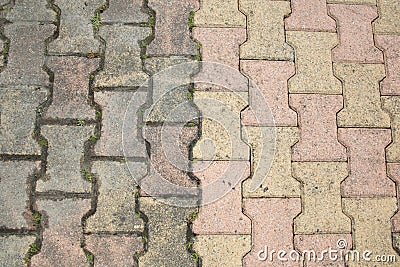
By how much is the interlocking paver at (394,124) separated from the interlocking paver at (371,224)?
0.23 metres

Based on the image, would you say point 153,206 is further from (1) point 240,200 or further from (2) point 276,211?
(2) point 276,211

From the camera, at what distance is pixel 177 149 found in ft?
8.01

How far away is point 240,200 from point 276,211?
191 mm

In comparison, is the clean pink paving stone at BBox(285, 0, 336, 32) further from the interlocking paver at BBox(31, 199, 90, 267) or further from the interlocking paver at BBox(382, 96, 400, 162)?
Result: the interlocking paver at BBox(31, 199, 90, 267)

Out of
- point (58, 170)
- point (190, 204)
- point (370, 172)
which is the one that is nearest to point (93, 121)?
point (58, 170)

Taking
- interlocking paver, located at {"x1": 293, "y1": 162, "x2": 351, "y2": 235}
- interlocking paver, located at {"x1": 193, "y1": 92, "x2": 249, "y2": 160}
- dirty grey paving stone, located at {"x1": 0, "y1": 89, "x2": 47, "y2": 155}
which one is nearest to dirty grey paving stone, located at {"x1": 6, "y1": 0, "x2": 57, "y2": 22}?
dirty grey paving stone, located at {"x1": 0, "y1": 89, "x2": 47, "y2": 155}

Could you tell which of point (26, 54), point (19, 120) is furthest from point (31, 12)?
point (19, 120)

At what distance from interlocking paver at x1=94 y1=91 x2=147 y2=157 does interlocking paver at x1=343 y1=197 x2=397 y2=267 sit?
1.13 metres

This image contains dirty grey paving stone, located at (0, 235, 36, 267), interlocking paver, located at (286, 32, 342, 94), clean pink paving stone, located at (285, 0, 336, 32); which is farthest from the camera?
clean pink paving stone, located at (285, 0, 336, 32)

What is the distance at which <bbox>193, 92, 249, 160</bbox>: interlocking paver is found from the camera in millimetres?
2443

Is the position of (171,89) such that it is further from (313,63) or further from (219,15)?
(313,63)

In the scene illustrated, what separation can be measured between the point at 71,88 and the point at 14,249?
860 mm

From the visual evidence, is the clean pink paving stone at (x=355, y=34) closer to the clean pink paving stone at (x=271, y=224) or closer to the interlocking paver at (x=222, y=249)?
the clean pink paving stone at (x=271, y=224)

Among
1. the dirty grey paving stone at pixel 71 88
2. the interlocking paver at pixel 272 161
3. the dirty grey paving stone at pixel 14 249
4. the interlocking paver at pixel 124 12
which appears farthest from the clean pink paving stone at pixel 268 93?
the dirty grey paving stone at pixel 14 249
